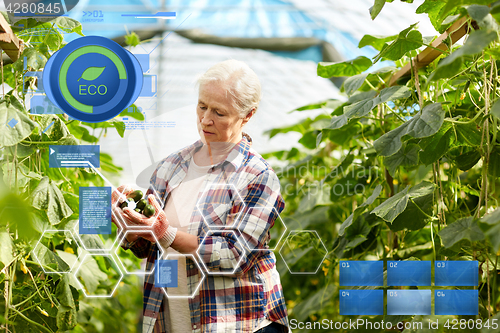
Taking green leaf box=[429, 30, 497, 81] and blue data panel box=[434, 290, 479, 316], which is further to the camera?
blue data panel box=[434, 290, 479, 316]

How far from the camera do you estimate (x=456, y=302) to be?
3.86ft

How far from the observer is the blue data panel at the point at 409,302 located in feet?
3.92

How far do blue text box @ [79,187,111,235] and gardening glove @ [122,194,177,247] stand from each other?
0.32ft

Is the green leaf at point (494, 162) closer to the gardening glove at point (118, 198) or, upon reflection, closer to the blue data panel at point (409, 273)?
the blue data panel at point (409, 273)

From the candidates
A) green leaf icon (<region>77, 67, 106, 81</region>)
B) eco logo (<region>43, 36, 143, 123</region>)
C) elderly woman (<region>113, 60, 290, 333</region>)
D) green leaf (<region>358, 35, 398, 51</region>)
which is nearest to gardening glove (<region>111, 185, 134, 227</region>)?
elderly woman (<region>113, 60, 290, 333</region>)

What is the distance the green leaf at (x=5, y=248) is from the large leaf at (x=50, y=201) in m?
0.11

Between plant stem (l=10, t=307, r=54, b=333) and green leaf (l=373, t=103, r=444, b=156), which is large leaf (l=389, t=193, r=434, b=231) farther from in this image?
plant stem (l=10, t=307, r=54, b=333)

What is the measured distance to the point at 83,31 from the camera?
47.4 inches

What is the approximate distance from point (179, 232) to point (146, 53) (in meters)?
0.53

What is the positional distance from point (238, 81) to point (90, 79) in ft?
1.38

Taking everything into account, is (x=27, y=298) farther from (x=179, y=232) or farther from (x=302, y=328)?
(x=302, y=328)

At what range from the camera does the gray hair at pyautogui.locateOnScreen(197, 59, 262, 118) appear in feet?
3.77

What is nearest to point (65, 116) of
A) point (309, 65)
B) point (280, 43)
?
point (280, 43)
